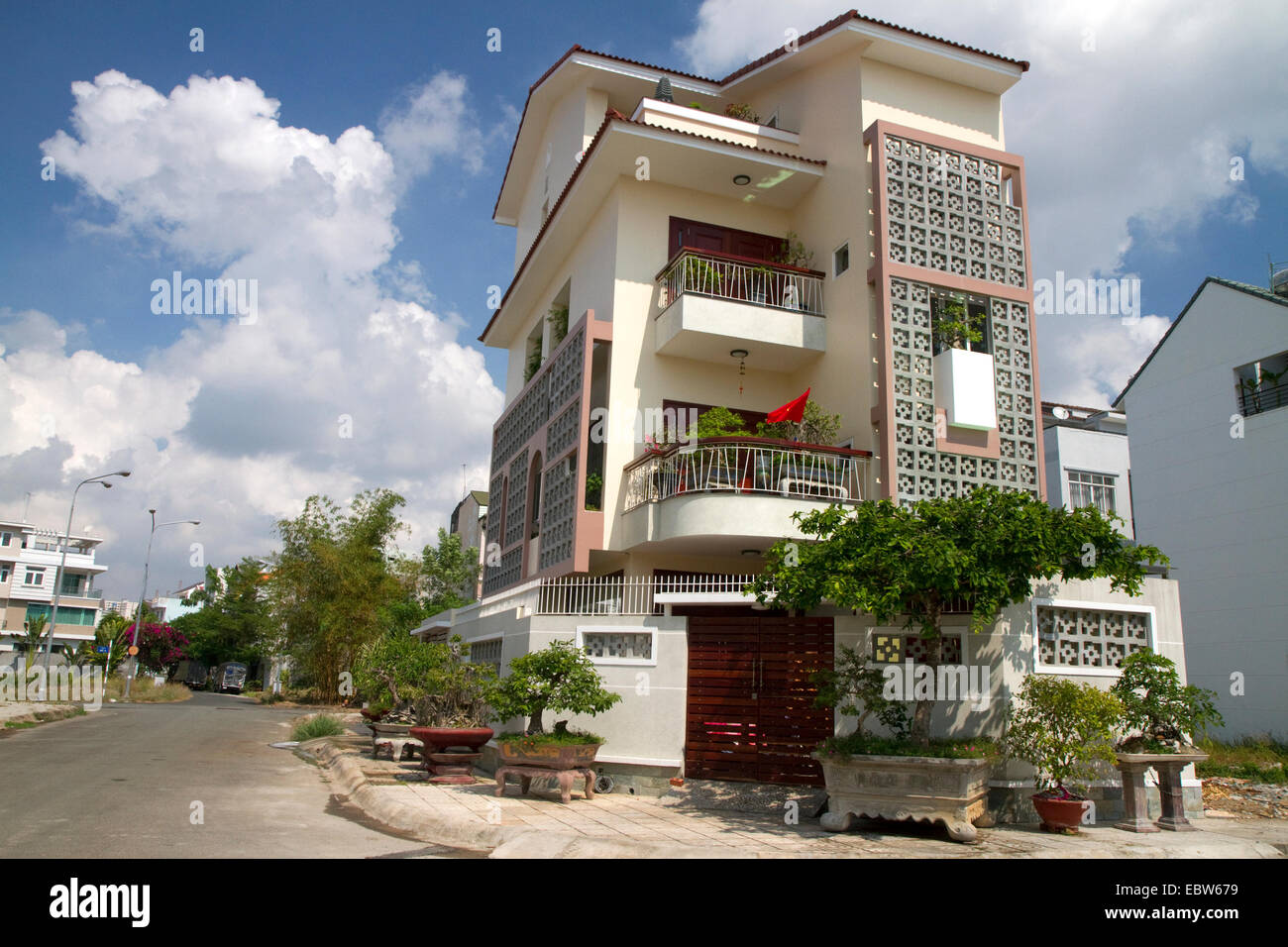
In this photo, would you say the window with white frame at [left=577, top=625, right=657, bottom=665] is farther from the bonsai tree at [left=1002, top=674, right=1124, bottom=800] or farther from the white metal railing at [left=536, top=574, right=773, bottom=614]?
the bonsai tree at [left=1002, top=674, right=1124, bottom=800]

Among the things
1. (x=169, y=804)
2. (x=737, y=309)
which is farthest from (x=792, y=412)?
(x=169, y=804)

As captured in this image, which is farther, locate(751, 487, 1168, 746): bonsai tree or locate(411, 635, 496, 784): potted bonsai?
locate(411, 635, 496, 784): potted bonsai

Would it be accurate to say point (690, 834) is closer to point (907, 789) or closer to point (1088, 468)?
point (907, 789)

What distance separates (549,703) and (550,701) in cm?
3

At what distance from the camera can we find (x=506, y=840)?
7.04m

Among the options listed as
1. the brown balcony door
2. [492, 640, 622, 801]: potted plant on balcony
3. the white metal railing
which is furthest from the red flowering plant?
[492, 640, 622, 801]: potted plant on balcony

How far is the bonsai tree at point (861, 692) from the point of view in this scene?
8.70m

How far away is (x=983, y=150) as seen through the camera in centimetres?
1339

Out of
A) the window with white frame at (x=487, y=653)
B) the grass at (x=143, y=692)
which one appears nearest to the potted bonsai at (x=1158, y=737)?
the window with white frame at (x=487, y=653)

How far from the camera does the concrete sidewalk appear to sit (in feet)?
22.6

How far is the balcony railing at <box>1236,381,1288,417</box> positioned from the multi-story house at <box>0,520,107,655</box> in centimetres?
5604

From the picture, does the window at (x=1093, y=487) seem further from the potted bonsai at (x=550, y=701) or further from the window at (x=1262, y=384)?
the potted bonsai at (x=550, y=701)
